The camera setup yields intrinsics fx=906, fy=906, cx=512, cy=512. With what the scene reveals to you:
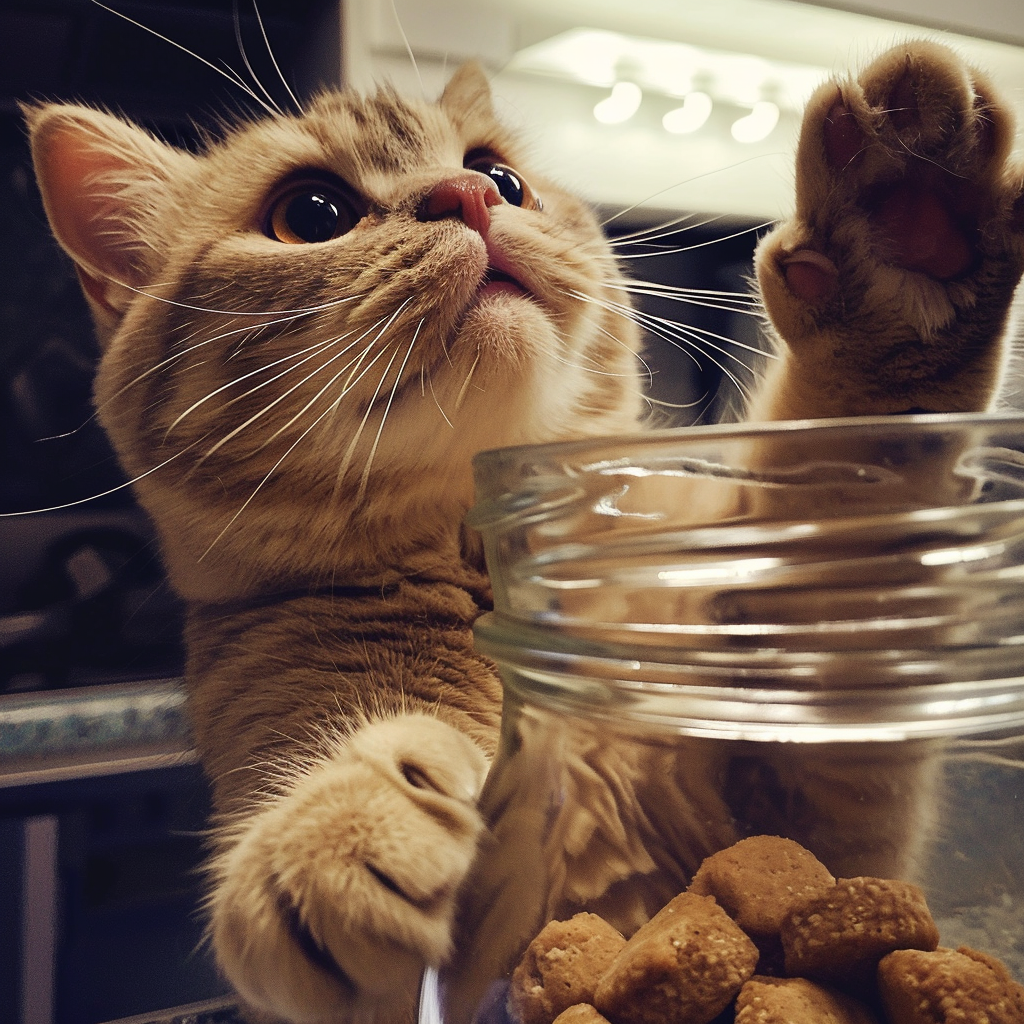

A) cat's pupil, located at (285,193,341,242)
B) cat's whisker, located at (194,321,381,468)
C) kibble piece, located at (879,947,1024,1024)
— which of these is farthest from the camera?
cat's pupil, located at (285,193,341,242)

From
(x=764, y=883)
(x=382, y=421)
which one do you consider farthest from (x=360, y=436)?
(x=764, y=883)

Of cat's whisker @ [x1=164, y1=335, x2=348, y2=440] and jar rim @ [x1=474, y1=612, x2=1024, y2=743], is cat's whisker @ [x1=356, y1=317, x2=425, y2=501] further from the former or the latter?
jar rim @ [x1=474, y1=612, x2=1024, y2=743]

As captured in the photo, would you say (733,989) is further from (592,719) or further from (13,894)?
(13,894)

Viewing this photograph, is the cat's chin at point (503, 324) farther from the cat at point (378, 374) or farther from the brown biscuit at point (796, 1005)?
the brown biscuit at point (796, 1005)

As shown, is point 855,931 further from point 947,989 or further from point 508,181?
point 508,181

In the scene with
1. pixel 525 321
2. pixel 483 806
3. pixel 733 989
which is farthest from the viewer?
pixel 525 321

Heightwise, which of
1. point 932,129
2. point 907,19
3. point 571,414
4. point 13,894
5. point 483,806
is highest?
point 907,19

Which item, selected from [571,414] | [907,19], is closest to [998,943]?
[571,414]

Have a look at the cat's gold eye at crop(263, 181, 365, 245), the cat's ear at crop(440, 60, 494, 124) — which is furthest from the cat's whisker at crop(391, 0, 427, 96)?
the cat's gold eye at crop(263, 181, 365, 245)
